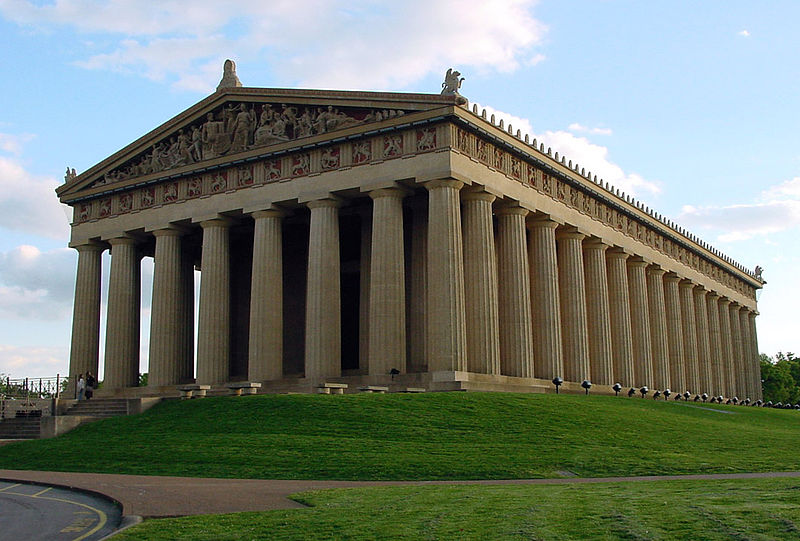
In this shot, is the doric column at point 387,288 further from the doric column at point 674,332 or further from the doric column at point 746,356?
the doric column at point 746,356

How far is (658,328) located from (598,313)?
11.9m

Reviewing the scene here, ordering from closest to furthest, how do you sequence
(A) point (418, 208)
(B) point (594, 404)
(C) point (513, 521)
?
(C) point (513, 521) → (B) point (594, 404) → (A) point (418, 208)

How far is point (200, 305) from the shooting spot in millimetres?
54656

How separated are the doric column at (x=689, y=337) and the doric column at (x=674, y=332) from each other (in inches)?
56.5

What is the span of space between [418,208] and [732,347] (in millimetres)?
50569

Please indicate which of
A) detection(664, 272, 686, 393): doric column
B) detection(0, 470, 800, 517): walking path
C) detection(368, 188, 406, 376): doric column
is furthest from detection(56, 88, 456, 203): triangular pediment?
detection(664, 272, 686, 393): doric column

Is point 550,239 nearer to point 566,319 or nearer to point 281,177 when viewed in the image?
point 566,319

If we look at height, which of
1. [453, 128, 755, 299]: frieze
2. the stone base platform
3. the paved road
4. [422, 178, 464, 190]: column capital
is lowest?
the paved road

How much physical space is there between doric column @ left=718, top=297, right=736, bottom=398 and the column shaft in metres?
49.3

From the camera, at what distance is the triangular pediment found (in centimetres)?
4862

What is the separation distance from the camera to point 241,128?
5453 cm

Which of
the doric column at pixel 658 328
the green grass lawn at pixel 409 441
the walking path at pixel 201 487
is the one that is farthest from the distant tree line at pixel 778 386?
the walking path at pixel 201 487

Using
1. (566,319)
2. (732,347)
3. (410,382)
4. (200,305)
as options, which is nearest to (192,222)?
(200,305)

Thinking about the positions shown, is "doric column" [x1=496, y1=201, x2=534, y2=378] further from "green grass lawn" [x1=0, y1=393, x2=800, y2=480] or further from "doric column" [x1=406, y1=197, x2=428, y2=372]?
"green grass lawn" [x1=0, y1=393, x2=800, y2=480]
